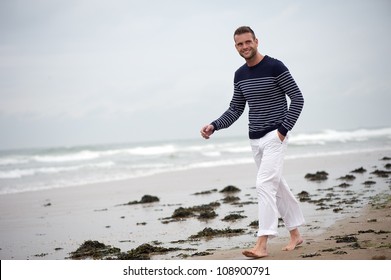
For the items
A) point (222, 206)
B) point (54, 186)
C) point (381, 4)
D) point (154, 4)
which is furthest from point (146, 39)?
point (54, 186)

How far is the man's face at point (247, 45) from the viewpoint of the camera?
3939mm

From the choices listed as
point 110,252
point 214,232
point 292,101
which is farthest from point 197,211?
point 292,101

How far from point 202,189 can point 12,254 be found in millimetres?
5168

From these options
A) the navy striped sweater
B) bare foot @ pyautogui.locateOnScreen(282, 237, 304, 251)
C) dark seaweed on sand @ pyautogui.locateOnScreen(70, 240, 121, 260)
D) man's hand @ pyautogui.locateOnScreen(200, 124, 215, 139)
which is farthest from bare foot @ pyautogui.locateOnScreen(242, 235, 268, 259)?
dark seaweed on sand @ pyautogui.locateOnScreen(70, 240, 121, 260)

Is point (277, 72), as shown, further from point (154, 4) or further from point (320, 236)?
point (154, 4)

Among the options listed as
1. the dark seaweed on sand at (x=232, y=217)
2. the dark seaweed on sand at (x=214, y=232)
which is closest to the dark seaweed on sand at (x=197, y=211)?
the dark seaweed on sand at (x=232, y=217)

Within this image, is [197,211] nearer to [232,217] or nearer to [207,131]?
[232,217]

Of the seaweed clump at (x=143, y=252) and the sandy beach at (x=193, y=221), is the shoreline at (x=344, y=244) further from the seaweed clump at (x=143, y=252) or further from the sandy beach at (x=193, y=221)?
the seaweed clump at (x=143, y=252)

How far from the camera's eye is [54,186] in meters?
12.8

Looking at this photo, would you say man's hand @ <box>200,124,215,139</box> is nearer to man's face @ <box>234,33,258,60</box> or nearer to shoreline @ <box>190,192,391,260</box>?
man's face @ <box>234,33,258,60</box>

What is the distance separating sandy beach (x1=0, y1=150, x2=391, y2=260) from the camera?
15.1 feet

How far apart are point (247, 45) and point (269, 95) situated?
0.45 m

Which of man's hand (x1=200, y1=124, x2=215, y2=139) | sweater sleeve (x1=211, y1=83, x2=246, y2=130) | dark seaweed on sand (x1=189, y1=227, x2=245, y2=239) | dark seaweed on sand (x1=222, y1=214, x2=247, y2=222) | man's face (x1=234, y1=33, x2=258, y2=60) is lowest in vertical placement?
dark seaweed on sand (x1=189, y1=227, x2=245, y2=239)

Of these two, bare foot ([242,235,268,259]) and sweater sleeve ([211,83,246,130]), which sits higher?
sweater sleeve ([211,83,246,130])
